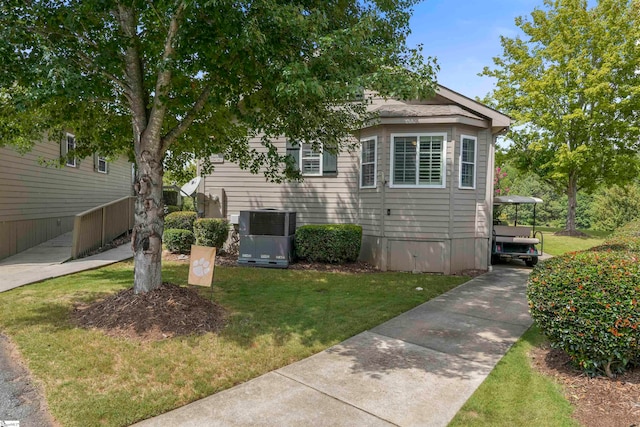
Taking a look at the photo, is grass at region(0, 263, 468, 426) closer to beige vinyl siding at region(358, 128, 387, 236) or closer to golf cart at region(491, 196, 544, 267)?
beige vinyl siding at region(358, 128, 387, 236)

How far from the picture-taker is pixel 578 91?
18.3m

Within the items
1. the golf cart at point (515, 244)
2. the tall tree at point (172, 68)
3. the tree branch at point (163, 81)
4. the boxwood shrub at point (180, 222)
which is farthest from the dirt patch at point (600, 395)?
the boxwood shrub at point (180, 222)

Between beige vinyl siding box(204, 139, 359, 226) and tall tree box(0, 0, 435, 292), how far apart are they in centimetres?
456

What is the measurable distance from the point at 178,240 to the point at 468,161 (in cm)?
895

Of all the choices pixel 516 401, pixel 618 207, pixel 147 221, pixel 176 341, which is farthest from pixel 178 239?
pixel 618 207

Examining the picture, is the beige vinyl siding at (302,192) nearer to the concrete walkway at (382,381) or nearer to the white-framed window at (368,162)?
the white-framed window at (368,162)

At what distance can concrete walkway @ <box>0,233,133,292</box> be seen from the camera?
26.9 ft

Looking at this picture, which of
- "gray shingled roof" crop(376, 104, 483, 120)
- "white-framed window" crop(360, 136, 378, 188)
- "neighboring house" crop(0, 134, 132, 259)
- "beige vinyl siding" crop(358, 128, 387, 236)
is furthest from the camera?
"neighboring house" crop(0, 134, 132, 259)

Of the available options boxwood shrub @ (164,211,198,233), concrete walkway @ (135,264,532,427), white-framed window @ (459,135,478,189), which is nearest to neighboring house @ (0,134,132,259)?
boxwood shrub @ (164,211,198,233)

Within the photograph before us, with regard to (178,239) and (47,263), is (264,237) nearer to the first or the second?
(178,239)

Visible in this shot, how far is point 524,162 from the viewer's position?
2158 cm

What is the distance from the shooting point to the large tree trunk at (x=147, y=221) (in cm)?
547

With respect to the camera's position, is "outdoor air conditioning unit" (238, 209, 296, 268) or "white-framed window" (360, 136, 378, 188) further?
"white-framed window" (360, 136, 378, 188)

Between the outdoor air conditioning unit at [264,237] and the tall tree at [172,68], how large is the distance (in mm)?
3378
